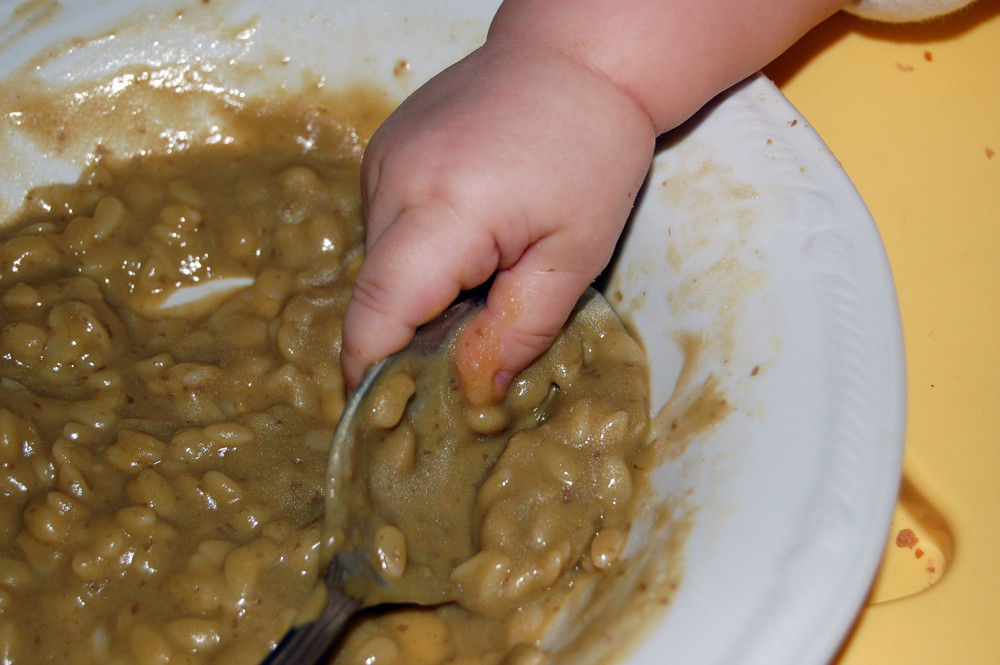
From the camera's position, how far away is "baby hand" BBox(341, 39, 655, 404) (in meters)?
0.81

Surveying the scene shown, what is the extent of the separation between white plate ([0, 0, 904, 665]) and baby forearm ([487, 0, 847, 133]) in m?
0.04

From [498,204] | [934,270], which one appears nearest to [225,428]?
[498,204]

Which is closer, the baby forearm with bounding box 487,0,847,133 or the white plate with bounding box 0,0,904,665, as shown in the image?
the white plate with bounding box 0,0,904,665

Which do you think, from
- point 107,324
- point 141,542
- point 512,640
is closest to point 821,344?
point 512,640

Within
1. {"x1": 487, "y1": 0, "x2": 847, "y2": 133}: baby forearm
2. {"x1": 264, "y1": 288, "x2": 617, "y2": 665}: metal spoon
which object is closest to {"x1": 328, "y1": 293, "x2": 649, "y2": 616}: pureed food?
{"x1": 264, "y1": 288, "x2": 617, "y2": 665}: metal spoon

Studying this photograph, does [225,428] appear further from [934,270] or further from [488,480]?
[934,270]

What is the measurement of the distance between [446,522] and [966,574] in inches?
18.8

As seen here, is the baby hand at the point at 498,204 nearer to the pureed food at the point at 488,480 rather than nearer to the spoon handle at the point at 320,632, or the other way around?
the pureed food at the point at 488,480

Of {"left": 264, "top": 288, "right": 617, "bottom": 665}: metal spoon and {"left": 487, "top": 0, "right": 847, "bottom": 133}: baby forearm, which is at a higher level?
{"left": 487, "top": 0, "right": 847, "bottom": 133}: baby forearm

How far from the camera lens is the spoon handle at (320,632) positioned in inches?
28.8

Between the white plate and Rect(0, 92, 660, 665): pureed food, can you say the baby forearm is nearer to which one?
the white plate

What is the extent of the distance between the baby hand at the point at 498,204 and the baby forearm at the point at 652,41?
0.05ft

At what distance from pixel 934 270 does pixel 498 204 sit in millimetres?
509

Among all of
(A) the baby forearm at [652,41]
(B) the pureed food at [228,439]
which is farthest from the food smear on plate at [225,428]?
(A) the baby forearm at [652,41]
